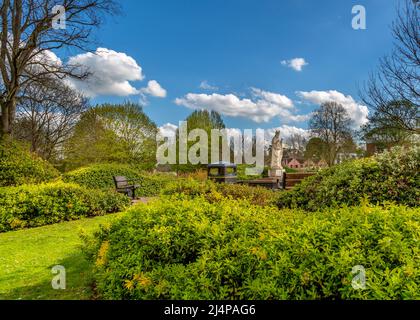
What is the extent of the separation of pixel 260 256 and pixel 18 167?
9.53 metres

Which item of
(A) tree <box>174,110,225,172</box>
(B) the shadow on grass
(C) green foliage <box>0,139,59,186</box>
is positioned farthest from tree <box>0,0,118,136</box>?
(A) tree <box>174,110,225,172</box>

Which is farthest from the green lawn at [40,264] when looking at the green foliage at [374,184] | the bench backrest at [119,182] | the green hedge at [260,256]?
the bench backrest at [119,182]

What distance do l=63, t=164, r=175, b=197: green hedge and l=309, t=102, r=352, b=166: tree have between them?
20842 millimetres

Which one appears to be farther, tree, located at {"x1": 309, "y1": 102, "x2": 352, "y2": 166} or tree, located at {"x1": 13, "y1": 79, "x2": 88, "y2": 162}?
tree, located at {"x1": 309, "y1": 102, "x2": 352, "y2": 166}

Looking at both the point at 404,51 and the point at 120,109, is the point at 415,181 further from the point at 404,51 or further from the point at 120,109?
the point at 120,109

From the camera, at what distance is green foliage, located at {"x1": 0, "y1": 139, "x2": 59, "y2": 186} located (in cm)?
880

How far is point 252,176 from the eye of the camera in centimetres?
2534

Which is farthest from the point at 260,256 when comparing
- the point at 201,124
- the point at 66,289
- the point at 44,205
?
the point at 201,124

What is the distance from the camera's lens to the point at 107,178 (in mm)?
15461

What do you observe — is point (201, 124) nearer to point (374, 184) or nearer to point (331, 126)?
point (331, 126)

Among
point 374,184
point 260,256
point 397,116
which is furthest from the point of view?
point 397,116

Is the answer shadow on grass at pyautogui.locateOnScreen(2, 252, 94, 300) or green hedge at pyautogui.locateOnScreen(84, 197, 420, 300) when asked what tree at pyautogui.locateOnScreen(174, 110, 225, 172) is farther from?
green hedge at pyautogui.locateOnScreen(84, 197, 420, 300)
